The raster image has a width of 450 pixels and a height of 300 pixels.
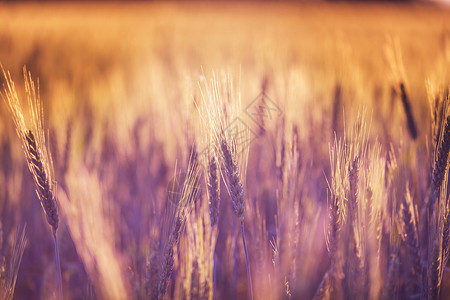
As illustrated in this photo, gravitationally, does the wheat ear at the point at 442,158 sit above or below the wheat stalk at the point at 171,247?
above

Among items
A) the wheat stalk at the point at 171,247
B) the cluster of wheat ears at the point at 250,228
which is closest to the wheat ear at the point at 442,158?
the cluster of wheat ears at the point at 250,228

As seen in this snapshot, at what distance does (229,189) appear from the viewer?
43.3 inches

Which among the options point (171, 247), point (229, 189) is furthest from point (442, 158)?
point (171, 247)

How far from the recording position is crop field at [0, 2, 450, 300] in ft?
3.69

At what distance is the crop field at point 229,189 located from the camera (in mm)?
1126

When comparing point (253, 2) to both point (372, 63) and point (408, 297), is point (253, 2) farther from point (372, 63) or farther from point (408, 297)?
point (408, 297)

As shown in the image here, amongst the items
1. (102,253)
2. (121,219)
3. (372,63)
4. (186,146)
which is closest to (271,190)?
(186,146)

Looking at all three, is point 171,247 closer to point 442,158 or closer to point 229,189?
point 229,189

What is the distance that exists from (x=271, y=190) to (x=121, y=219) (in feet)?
3.22

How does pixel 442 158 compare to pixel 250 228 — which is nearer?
pixel 442 158

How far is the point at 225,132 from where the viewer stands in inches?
43.6

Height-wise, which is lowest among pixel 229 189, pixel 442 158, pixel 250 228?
pixel 250 228

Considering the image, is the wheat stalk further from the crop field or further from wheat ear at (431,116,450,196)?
wheat ear at (431,116,450,196)

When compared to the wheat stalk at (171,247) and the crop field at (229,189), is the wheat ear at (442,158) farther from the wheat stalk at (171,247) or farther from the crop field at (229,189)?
the wheat stalk at (171,247)
